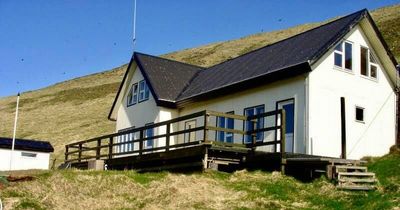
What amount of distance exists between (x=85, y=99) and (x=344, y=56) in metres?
Answer: 63.3

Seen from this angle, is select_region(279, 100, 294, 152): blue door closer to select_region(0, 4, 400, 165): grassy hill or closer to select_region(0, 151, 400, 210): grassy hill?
select_region(0, 151, 400, 210): grassy hill

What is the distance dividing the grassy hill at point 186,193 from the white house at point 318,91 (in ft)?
15.9

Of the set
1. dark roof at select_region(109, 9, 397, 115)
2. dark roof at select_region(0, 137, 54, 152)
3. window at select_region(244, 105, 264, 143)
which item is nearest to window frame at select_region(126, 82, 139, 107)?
dark roof at select_region(109, 9, 397, 115)

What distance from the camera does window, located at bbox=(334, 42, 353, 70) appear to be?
25453 mm

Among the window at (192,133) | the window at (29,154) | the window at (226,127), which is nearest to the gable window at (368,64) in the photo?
the window at (226,127)

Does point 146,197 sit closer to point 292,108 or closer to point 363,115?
point 292,108

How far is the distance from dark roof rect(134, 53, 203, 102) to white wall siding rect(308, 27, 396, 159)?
34.0ft

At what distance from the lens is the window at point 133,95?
35.4 meters

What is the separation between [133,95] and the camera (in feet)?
117

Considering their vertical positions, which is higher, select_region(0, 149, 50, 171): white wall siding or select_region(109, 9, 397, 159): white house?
select_region(109, 9, 397, 159): white house

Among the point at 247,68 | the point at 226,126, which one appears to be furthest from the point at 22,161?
the point at 247,68

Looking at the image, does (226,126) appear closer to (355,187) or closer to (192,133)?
(192,133)

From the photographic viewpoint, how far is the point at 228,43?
108500 millimetres

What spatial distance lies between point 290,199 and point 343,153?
7.48m
